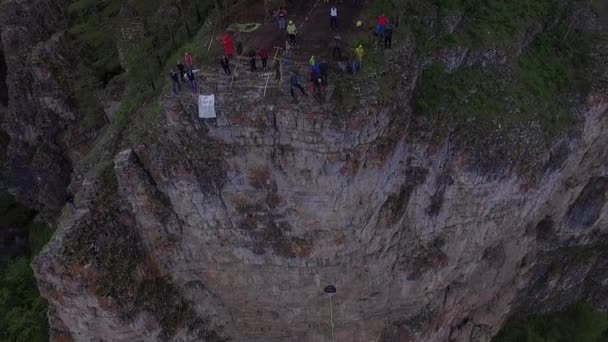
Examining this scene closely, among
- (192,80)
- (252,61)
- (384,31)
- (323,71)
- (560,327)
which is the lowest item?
(560,327)

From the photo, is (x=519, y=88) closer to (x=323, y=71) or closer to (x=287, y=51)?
(x=323, y=71)

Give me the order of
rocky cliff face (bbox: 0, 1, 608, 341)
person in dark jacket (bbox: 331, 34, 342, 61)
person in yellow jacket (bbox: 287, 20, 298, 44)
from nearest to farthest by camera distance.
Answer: person in dark jacket (bbox: 331, 34, 342, 61)
rocky cliff face (bbox: 0, 1, 608, 341)
person in yellow jacket (bbox: 287, 20, 298, 44)

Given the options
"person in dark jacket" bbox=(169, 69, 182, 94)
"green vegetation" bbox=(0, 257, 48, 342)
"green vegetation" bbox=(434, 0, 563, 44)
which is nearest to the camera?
"person in dark jacket" bbox=(169, 69, 182, 94)

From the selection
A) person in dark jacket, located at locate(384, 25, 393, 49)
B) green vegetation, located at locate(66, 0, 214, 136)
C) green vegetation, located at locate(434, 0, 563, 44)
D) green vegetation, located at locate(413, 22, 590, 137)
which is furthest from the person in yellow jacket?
green vegetation, located at locate(434, 0, 563, 44)

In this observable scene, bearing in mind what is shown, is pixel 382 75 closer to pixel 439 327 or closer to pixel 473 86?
pixel 473 86

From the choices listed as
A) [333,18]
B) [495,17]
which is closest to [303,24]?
[333,18]

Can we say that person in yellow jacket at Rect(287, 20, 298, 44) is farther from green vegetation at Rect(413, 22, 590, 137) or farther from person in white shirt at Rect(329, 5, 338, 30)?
green vegetation at Rect(413, 22, 590, 137)
